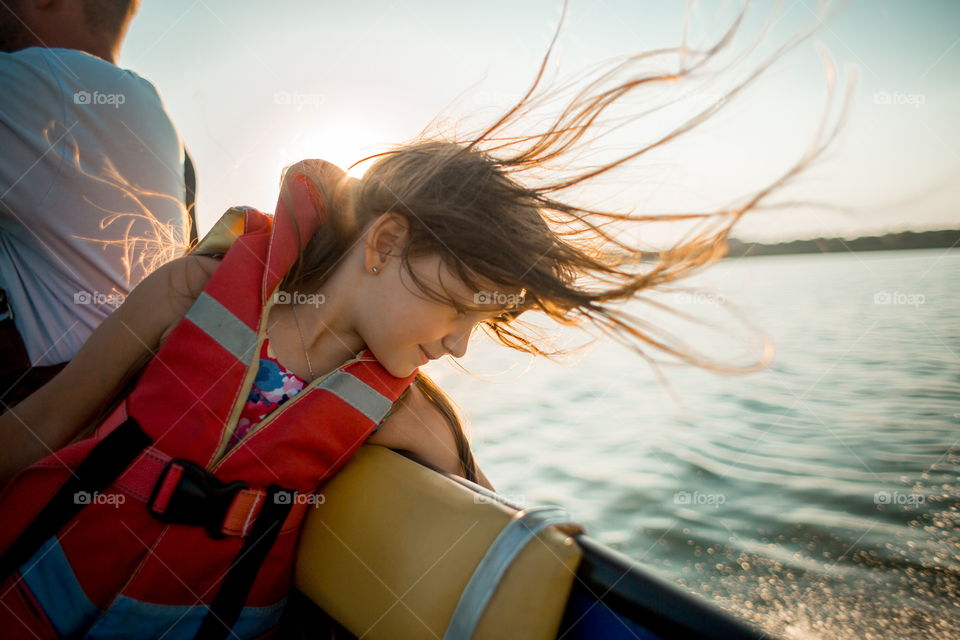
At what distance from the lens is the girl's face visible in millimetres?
1351

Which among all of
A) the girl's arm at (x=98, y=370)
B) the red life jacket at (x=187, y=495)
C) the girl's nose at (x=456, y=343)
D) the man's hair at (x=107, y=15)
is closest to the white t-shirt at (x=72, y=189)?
the man's hair at (x=107, y=15)

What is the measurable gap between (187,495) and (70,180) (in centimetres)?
115

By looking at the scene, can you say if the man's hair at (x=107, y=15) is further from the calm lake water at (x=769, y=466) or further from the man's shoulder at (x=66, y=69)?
the calm lake water at (x=769, y=466)

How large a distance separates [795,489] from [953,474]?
83cm

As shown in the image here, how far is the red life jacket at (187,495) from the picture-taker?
110cm

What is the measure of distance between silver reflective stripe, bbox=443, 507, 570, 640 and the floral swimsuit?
68cm

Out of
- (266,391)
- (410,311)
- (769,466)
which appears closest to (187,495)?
(266,391)

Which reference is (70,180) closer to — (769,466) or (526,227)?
(526,227)

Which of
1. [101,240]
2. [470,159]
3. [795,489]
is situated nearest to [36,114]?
[101,240]

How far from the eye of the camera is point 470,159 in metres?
1.46

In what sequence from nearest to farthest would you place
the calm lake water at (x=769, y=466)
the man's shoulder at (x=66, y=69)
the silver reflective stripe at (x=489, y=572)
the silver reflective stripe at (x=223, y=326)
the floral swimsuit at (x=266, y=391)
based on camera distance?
the silver reflective stripe at (x=489, y=572) < the silver reflective stripe at (x=223, y=326) < the floral swimsuit at (x=266, y=391) < the man's shoulder at (x=66, y=69) < the calm lake water at (x=769, y=466)

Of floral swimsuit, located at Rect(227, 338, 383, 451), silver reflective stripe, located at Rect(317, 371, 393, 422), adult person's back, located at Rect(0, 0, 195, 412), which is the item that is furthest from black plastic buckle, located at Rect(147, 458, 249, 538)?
adult person's back, located at Rect(0, 0, 195, 412)

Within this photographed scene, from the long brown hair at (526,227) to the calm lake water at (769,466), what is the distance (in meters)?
0.10

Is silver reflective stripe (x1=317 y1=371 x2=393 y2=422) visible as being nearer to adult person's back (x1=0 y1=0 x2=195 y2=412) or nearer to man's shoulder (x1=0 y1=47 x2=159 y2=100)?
adult person's back (x1=0 y1=0 x2=195 y2=412)
